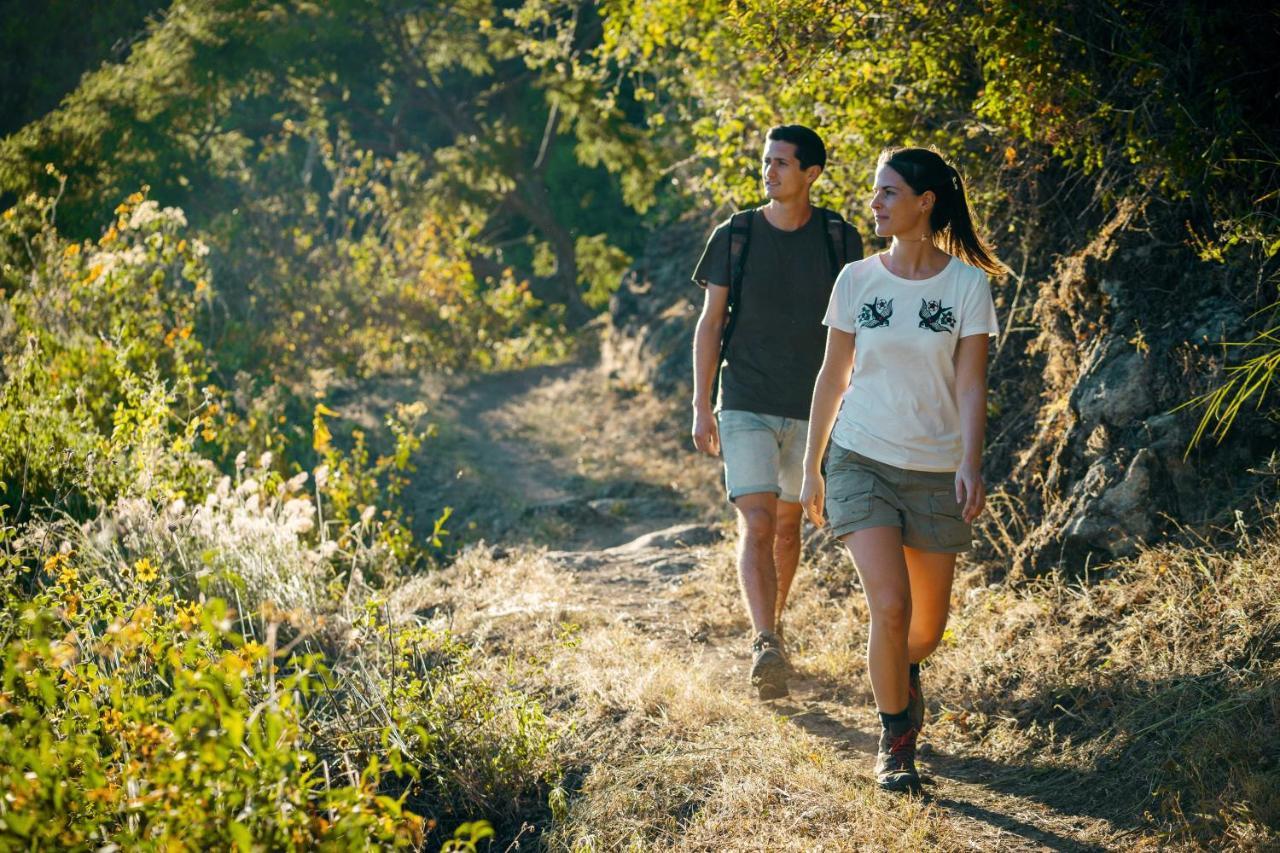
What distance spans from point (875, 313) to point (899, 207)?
0.37 m

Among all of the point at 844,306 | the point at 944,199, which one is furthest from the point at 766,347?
the point at 944,199

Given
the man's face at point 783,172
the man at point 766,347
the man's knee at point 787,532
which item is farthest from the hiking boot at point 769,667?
the man's face at point 783,172

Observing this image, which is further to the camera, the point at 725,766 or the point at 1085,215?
the point at 1085,215

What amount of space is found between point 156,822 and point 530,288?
64.0ft

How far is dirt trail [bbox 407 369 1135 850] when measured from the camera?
4.23 meters

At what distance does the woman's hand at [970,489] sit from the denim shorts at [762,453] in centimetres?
137

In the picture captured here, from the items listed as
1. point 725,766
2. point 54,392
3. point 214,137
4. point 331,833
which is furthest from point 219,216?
point 331,833

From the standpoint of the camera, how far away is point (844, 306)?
4453mm

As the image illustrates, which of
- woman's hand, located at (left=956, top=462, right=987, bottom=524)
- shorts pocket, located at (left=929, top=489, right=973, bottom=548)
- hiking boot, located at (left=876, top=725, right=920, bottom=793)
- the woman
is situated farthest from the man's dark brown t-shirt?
hiking boot, located at (left=876, top=725, right=920, bottom=793)

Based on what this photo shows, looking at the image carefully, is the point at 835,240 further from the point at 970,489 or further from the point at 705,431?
the point at 970,489

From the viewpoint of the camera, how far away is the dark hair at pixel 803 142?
5430 mm

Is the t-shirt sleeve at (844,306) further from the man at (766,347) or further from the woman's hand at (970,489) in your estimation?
the man at (766,347)

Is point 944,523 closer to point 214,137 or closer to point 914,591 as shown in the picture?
point 914,591

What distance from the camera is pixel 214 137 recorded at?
63.1 ft
